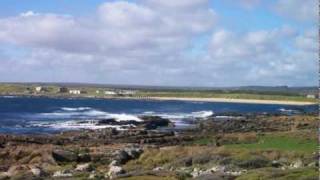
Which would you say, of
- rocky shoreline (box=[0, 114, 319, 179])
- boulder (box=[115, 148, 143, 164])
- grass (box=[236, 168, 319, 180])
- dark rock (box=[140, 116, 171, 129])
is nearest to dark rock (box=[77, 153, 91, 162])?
rocky shoreline (box=[0, 114, 319, 179])

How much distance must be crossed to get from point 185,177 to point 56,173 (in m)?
7.92

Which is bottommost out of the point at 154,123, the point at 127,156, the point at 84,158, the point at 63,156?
the point at 154,123

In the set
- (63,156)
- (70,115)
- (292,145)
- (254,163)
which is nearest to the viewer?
(254,163)

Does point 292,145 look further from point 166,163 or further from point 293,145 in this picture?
point 166,163

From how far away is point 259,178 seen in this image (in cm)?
2184

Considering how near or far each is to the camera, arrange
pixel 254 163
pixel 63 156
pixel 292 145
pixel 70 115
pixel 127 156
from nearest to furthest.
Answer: pixel 254 163 < pixel 127 156 < pixel 63 156 < pixel 292 145 < pixel 70 115

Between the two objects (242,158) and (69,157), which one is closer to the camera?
→ (242,158)

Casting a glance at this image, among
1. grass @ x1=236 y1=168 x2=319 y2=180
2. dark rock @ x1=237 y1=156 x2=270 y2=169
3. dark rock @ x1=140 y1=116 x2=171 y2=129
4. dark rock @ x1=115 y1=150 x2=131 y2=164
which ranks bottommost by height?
dark rock @ x1=140 y1=116 x2=171 y2=129

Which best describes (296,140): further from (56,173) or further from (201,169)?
(56,173)

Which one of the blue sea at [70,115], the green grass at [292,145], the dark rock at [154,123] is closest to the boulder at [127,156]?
the green grass at [292,145]

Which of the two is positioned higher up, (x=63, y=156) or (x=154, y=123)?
(x=63, y=156)

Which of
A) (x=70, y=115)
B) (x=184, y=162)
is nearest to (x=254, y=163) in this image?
(x=184, y=162)

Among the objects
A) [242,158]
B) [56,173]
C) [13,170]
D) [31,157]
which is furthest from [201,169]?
[31,157]

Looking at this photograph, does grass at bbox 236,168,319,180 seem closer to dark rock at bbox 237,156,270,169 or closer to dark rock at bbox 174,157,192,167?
dark rock at bbox 237,156,270,169
